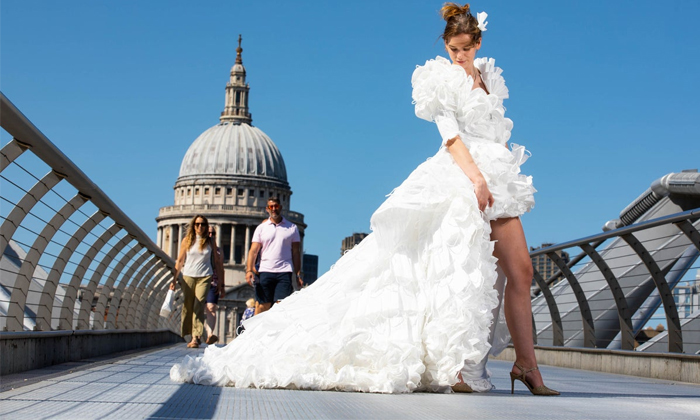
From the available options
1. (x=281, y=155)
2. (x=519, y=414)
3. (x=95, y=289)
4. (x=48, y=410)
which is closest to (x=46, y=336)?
(x=95, y=289)

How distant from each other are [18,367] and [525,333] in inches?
113

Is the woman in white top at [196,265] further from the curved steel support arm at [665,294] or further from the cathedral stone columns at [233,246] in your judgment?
the cathedral stone columns at [233,246]

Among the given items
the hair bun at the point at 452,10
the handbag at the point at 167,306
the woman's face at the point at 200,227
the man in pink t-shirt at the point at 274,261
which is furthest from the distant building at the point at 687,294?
the woman's face at the point at 200,227

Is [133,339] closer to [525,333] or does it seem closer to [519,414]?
[525,333]

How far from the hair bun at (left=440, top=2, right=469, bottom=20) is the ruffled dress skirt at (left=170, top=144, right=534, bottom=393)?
2.09 ft

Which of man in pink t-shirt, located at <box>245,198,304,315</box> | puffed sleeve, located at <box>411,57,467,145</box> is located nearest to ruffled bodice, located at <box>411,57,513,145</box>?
puffed sleeve, located at <box>411,57,467,145</box>

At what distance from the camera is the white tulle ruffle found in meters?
4.60

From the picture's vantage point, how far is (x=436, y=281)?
472 centimetres

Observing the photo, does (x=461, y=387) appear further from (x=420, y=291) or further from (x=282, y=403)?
(x=282, y=403)

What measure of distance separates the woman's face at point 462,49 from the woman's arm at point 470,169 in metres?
0.39

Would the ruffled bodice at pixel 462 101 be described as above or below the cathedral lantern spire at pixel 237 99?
below

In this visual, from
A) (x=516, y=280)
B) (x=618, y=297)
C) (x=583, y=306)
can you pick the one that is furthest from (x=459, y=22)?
(x=583, y=306)

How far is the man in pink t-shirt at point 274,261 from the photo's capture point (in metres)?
9.98

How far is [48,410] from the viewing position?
132 inches
